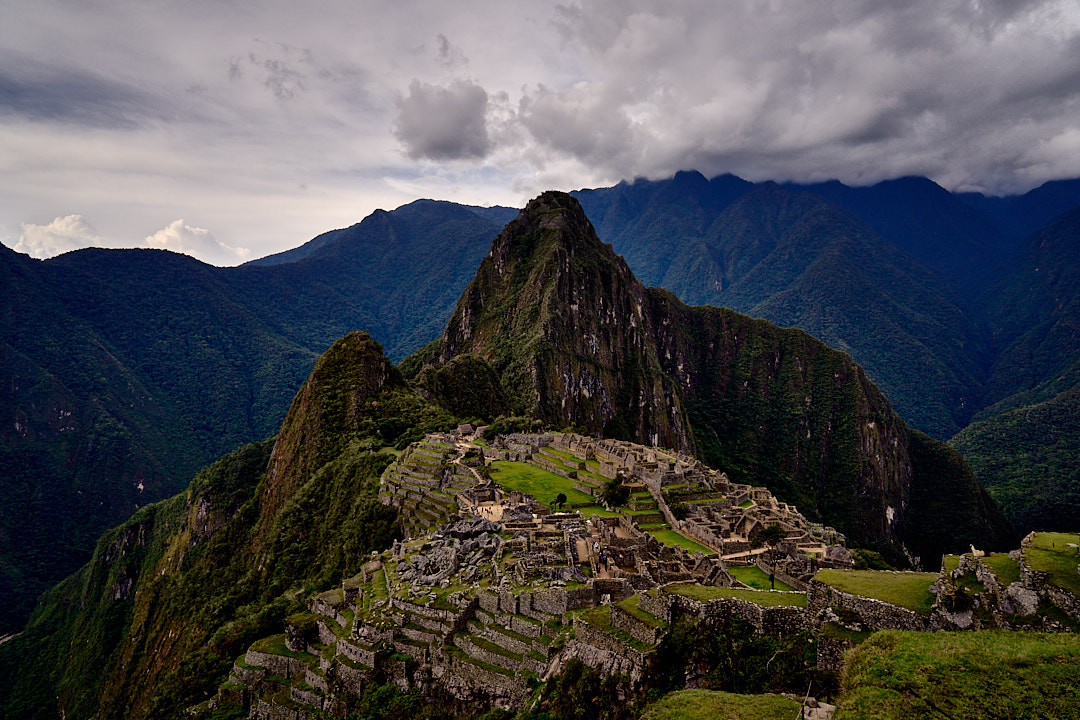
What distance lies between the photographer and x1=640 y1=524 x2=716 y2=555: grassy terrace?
126ft

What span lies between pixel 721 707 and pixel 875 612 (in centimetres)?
460

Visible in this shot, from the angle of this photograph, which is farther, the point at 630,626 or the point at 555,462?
the point at 555,462

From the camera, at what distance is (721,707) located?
11.9m

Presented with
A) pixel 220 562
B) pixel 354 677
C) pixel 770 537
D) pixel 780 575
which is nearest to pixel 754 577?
pixel 780 575

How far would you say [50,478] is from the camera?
18575cm

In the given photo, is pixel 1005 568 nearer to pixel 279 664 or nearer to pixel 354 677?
pixel 354 677

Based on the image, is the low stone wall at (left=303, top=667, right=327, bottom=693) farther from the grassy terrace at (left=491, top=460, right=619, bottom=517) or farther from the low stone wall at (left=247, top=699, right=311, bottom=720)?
the grassy terrace at (left=491, top=460, right=619, bottom=517)

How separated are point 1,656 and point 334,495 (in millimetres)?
92766

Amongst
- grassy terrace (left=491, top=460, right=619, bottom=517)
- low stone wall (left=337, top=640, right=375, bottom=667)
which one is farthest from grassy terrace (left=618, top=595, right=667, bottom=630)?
grassy terrace (left=491, top=460, right=619, bottom=517)

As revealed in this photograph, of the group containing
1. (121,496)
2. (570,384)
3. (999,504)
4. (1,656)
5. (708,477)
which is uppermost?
(570,384)

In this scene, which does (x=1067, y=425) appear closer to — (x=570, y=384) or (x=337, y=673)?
(x=570, y=384)

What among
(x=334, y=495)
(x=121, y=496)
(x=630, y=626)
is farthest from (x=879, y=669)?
(x=121, y=496)

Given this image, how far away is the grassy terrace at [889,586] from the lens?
1365 cm

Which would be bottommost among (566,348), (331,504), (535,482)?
(331,504)
